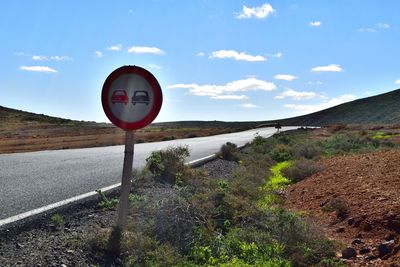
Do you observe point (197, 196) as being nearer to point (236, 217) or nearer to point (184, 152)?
point (236, 217)

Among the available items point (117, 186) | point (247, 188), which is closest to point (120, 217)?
point (117, 186)

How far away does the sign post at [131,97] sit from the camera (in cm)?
586

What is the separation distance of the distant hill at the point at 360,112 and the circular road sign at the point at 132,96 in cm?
11513

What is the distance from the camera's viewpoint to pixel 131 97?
5918 mm

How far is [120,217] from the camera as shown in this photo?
19.9 ft

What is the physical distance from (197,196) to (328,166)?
8898 millimetres

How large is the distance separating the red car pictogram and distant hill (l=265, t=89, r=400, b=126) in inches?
4537

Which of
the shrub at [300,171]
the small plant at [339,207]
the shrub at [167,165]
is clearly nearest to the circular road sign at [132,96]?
the shrub at [167,165]

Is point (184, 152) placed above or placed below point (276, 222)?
above

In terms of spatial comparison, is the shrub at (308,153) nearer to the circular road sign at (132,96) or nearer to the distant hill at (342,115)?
the circular road sign at (132,96)

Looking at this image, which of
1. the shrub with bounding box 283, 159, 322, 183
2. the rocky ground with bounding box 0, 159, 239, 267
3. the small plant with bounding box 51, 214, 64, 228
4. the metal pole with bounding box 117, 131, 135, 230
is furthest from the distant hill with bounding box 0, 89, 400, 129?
the metal pole with bounding box 117, 131, 135, 230

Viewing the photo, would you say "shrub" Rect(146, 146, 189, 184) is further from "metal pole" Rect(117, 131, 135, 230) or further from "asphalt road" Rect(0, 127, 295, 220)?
"metal pole" Rect(117, 131, 135, 230)

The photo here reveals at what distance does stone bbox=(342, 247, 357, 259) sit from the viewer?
6941 mm

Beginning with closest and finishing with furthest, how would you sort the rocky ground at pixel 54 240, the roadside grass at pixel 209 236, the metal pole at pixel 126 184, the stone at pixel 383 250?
the rocky ground at pixel 54 240 → the roadside grass at pixel 209 236 → the metal pole at pixel 126 184 → the stone at pixel 383 250
